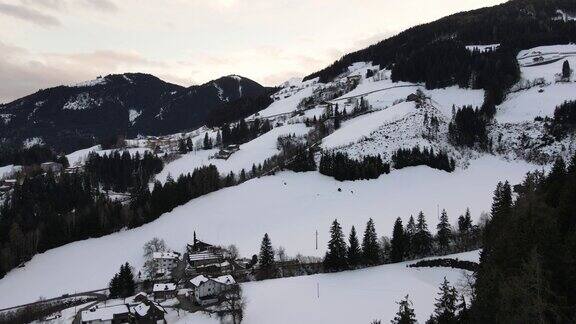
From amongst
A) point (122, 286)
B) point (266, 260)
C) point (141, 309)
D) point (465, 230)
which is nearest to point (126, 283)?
point (122, 286)

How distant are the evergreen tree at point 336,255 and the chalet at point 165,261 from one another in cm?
2107

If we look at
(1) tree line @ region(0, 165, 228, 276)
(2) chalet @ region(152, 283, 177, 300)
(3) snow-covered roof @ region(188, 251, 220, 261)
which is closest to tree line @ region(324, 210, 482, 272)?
(3) snow-covered roof @ region(188, 251, 220, 261)

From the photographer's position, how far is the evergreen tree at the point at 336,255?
54.2 metres

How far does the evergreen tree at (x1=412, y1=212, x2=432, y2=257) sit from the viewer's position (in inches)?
2238

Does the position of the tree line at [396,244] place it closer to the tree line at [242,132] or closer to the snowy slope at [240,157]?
the snowy slope at [240,157]

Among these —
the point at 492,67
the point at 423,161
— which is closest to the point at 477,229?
the point at 423,161

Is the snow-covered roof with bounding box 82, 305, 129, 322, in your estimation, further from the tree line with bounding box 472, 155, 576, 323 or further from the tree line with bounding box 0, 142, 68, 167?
the tree line with bounding box 0, 142, 68, 167

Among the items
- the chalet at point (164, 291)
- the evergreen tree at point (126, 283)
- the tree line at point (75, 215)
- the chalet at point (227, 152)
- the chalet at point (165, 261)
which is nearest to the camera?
the chalet at point (164, 291)

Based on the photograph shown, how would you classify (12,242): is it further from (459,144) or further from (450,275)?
(459,144)

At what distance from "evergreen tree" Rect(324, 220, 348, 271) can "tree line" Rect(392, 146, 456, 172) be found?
121 ft

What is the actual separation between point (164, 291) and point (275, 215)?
2472cm

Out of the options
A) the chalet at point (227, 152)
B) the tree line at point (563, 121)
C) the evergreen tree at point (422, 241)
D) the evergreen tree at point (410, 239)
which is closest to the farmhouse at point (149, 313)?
the evergreen tree at point (410, 239)

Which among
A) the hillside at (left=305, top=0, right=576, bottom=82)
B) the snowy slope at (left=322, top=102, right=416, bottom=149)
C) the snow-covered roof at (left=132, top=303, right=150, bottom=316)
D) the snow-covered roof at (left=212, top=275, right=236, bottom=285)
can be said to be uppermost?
the hillside at (left=305, top=0, right=576, bottom=82)

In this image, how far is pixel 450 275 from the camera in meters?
47.2
